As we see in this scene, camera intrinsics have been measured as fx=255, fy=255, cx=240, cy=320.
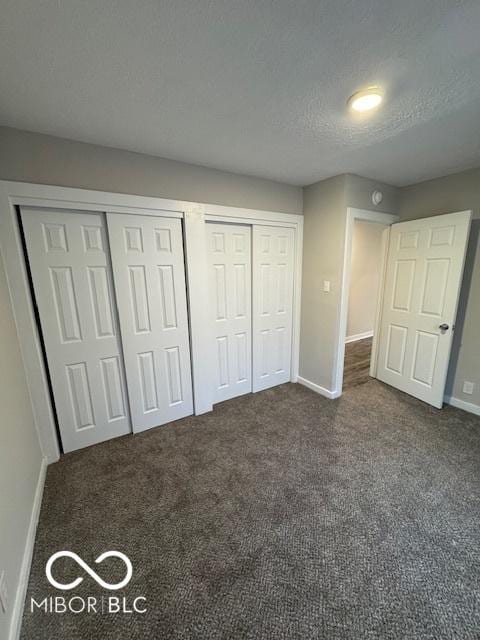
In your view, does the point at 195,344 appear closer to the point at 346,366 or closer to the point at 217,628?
the point at 217,628

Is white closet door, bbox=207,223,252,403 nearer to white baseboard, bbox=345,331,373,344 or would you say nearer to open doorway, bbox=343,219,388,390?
Result: open doorway, bbox=343,219,388,390

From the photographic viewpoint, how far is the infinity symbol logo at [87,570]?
1215 millimetres

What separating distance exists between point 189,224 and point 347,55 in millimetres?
1488

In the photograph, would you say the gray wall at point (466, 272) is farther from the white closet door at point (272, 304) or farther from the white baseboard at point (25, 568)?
the white baseboard at point (25, 568)

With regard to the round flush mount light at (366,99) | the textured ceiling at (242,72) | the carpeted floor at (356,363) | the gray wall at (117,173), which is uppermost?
the textured ceiling at (242,72)

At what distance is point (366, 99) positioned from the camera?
1321 mm

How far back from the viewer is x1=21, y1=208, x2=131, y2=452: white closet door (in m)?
1.81

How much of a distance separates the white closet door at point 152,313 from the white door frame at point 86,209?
3.0 inches

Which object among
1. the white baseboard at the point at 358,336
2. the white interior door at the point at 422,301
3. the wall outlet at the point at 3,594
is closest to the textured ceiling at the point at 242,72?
the white interior door at the point at 422,301

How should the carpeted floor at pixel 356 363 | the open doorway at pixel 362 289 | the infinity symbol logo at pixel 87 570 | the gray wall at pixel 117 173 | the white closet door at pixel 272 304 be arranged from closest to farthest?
the infinity symbol logo at pixel 87 570
the gray wall at pixel 117 173
the white closet door at pixel 272 304
the carpeted floor at pixel 356 363
the open doorway at pixel 362 289

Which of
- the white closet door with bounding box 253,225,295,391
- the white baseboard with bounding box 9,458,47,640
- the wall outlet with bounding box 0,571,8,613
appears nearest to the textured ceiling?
the white closet door with bounding box 253,225,295,391

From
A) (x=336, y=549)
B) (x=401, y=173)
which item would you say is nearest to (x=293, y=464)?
(x=336, y=549)

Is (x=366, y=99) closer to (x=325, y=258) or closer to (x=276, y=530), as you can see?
(x=325, y=258)

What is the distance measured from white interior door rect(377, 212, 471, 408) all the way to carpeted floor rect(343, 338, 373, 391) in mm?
347
